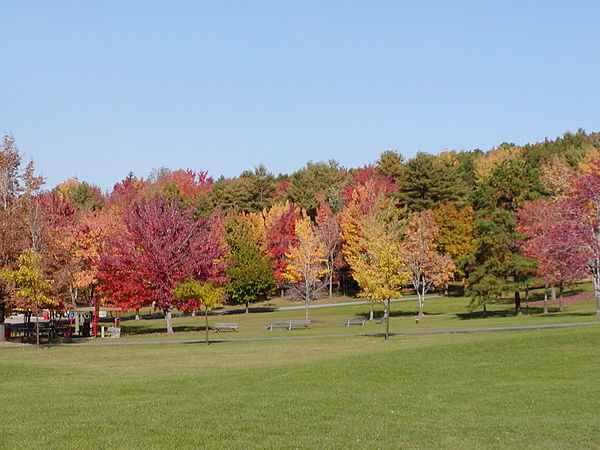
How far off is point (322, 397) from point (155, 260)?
3237cm

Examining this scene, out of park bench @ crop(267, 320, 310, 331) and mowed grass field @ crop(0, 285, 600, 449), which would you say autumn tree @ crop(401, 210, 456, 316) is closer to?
park bench @ crop(267, 320, 310, 331)

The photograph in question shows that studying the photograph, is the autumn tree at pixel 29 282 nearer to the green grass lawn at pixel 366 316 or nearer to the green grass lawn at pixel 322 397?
the green grass lawn at pixel 322 397

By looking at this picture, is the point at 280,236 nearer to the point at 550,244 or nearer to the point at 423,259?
the point at 423,259

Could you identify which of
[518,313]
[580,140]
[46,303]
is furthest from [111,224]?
[580,140]

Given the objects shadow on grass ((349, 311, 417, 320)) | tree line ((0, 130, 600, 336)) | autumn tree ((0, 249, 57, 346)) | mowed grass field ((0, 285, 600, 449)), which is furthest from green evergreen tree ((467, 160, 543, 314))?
autumn tree ((0, 249, 57, 346))

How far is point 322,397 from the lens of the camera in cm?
1962

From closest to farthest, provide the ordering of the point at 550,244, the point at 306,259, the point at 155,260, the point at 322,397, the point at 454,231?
the point at 322,397, the point at 550,244, the point at 155,260, the point at 306,259, the point at 454,231

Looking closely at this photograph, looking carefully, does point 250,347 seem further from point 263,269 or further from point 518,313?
point 263,269

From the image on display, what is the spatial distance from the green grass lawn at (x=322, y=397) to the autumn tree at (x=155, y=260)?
16.2m

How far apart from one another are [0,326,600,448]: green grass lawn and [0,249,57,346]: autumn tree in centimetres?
691

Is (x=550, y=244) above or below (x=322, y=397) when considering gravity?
above

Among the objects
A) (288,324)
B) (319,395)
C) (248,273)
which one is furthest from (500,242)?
(319,395)

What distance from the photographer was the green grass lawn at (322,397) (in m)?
14.4

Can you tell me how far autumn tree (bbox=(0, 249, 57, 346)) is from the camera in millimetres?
39500
